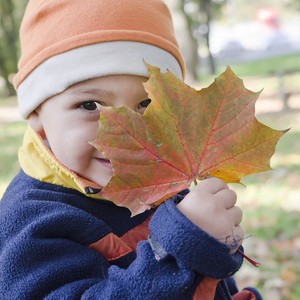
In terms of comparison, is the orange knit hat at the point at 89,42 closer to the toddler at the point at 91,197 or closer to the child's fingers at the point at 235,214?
the toddler at the point at 91,197

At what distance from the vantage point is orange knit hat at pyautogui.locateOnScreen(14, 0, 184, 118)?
1091 mm

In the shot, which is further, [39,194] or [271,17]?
[271,17]

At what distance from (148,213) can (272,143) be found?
1.60ft

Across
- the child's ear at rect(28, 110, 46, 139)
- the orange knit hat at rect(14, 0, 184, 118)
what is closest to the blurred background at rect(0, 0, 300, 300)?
the orange knit hat at rect(14, 0, 184, 118)

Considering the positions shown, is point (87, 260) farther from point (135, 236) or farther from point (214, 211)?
point (214, 211)

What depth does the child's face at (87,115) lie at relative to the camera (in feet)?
3.48

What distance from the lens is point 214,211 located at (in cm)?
84

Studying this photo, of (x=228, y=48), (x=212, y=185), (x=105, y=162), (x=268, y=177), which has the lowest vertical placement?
(x=228, y=48)

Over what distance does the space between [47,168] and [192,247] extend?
1.83 ft

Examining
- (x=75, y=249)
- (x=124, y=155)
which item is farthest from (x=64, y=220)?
(x=124, y=155)

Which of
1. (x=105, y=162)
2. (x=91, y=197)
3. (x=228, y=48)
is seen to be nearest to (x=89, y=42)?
(x=105, y=162)

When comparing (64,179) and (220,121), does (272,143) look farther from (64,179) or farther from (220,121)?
(64,179)

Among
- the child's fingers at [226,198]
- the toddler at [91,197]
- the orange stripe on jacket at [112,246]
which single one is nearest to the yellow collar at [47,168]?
the toddler at [91,197]

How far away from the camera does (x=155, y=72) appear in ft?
2.75
